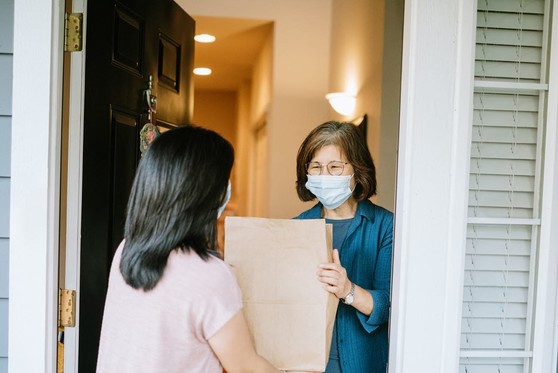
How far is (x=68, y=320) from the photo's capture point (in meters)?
1.37

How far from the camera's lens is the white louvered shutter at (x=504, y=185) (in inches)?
50.8

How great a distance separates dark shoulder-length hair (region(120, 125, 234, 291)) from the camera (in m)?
0.95

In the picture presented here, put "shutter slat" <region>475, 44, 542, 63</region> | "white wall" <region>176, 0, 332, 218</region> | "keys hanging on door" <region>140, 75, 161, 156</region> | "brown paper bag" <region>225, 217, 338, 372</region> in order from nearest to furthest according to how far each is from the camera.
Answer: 1. "brown paper bag" <region>225, 217, 338, 372</region>
2. "shutter slat" <region>475, 44, 542, 63</region>
3. "keys hanging on door" <region>140, 75, 161, 156</region>
4. "white wall" <region>176, 0, 332, 218</region>

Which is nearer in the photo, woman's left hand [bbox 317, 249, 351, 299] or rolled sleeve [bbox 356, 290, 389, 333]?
woman's left hand [bbox 317, 249, 351, 299]

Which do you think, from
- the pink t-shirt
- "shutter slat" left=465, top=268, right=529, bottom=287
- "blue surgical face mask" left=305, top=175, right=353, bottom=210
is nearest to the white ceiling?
"blue surgical face mask" left=305, top=175, right=353, bottom=210

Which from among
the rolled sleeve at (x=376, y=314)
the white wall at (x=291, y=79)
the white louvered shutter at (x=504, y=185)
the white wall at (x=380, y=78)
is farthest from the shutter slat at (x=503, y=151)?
the white wall at (x=291, y=79)

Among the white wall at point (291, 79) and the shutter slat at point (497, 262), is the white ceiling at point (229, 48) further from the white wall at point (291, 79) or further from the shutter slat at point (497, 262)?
the shutter slat at point (497, 262)

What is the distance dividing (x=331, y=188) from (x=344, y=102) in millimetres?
2002

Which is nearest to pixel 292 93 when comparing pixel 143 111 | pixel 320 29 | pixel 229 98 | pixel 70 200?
pixel 320 29

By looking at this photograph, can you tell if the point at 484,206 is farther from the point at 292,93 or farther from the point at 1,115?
the point at 292,93

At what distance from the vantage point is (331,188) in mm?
1478

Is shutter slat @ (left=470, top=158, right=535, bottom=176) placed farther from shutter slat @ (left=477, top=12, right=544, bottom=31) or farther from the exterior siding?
the exterior siding

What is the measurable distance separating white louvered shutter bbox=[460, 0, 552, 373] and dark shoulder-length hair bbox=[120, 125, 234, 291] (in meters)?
0.68

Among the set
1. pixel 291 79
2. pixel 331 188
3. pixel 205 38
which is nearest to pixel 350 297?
pixel 331 188
